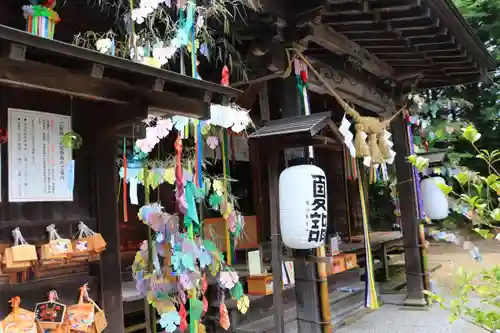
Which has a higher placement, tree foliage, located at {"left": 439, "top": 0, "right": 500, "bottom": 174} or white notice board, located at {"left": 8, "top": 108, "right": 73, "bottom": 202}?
tree foliage, located at {"left": 439, "top": 0, "right": 500, "bottom": 174}

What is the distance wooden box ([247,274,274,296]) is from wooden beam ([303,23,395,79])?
372cm

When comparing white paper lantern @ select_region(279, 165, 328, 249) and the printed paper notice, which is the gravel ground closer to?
the printed paper notice

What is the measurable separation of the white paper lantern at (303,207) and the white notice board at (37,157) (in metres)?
2.41

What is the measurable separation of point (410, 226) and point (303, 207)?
4926mm

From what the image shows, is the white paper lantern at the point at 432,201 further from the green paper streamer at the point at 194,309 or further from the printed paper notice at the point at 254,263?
the green paper streamer at the point at 194,309

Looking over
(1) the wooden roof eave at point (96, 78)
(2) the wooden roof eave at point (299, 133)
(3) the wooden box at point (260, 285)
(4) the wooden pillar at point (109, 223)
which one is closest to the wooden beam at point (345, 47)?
(2) the wooden roof eave at point (299, 133)

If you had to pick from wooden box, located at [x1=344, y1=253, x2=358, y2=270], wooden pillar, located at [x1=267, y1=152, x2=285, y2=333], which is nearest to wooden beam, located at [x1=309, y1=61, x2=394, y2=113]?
wooden pillar, located at [x1=267, y1=152, x2=285, y2=333]

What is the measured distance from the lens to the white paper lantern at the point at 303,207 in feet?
16.2

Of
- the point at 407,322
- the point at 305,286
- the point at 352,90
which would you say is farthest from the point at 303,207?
the point at 407,322

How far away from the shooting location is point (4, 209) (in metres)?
3.27

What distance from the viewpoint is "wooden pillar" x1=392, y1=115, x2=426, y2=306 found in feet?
29.1

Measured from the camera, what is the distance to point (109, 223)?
3922 mm

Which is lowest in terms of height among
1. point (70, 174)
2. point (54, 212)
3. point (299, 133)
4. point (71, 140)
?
point (54, 212)

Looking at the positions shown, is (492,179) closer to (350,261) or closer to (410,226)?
(410,226)
